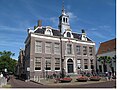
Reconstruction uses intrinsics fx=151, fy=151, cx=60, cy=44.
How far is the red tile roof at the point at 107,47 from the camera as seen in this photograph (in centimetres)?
3506

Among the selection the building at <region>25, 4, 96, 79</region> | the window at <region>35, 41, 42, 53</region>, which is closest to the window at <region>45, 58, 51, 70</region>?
the building at <region>25, 4, 96, 79</region>

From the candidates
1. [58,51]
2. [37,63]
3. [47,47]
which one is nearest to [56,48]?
[58,51]

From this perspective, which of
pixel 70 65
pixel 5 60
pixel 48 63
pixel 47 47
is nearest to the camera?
pixel 48 63

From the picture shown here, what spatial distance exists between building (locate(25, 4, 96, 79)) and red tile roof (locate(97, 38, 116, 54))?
480 cm

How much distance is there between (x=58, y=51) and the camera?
94.7ft

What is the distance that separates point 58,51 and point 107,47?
47.5ft

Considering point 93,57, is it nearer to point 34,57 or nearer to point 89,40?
point 89,40

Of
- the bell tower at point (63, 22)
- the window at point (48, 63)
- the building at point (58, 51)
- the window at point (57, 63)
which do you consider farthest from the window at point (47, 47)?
the bell tower at point (63, 22)

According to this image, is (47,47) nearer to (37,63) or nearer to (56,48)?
(56,48)

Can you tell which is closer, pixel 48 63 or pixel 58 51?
pixel 48 63

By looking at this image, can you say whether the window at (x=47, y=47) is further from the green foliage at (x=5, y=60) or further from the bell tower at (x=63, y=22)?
the green foliage at (x=5, y=60)

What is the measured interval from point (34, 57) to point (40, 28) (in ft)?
20.5

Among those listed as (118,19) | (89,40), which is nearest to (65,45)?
(89,40)

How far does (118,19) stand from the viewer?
11680 millimetres
